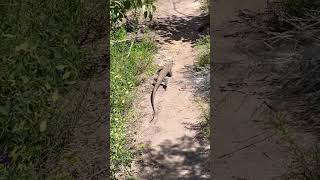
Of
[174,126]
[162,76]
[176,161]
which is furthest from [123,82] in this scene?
[176,161]

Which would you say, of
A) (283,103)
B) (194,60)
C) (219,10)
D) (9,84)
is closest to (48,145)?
(9,84)

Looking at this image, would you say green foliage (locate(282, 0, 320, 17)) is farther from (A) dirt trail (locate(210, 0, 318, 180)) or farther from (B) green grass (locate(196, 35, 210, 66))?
(B) green grass (locate(196, 35, 210, 66))

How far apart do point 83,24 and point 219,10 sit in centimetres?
313

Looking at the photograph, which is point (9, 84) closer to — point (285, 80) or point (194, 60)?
point (285, 80)

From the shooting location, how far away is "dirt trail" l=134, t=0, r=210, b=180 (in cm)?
541

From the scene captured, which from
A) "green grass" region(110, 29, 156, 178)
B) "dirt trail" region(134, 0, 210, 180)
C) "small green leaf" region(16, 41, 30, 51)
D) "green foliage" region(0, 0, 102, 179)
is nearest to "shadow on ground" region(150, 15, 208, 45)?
"dirt trail" region(134, 0, 210, 180)

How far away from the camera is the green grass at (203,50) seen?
26.4 ft

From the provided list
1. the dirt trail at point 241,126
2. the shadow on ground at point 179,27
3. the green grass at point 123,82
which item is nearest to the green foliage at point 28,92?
the green grass at point 123,82

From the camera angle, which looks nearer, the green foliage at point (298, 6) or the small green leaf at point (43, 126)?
the small green leaf at point (43, 126)

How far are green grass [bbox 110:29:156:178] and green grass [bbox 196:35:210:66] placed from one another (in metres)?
0.67

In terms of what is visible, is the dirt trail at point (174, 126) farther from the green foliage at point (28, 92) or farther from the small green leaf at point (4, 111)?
the small green leaf at point (4, 111)

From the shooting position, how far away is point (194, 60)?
8398 mm

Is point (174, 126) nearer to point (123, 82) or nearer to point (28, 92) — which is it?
point (123, 82)

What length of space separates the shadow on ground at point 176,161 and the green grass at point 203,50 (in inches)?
86.2
